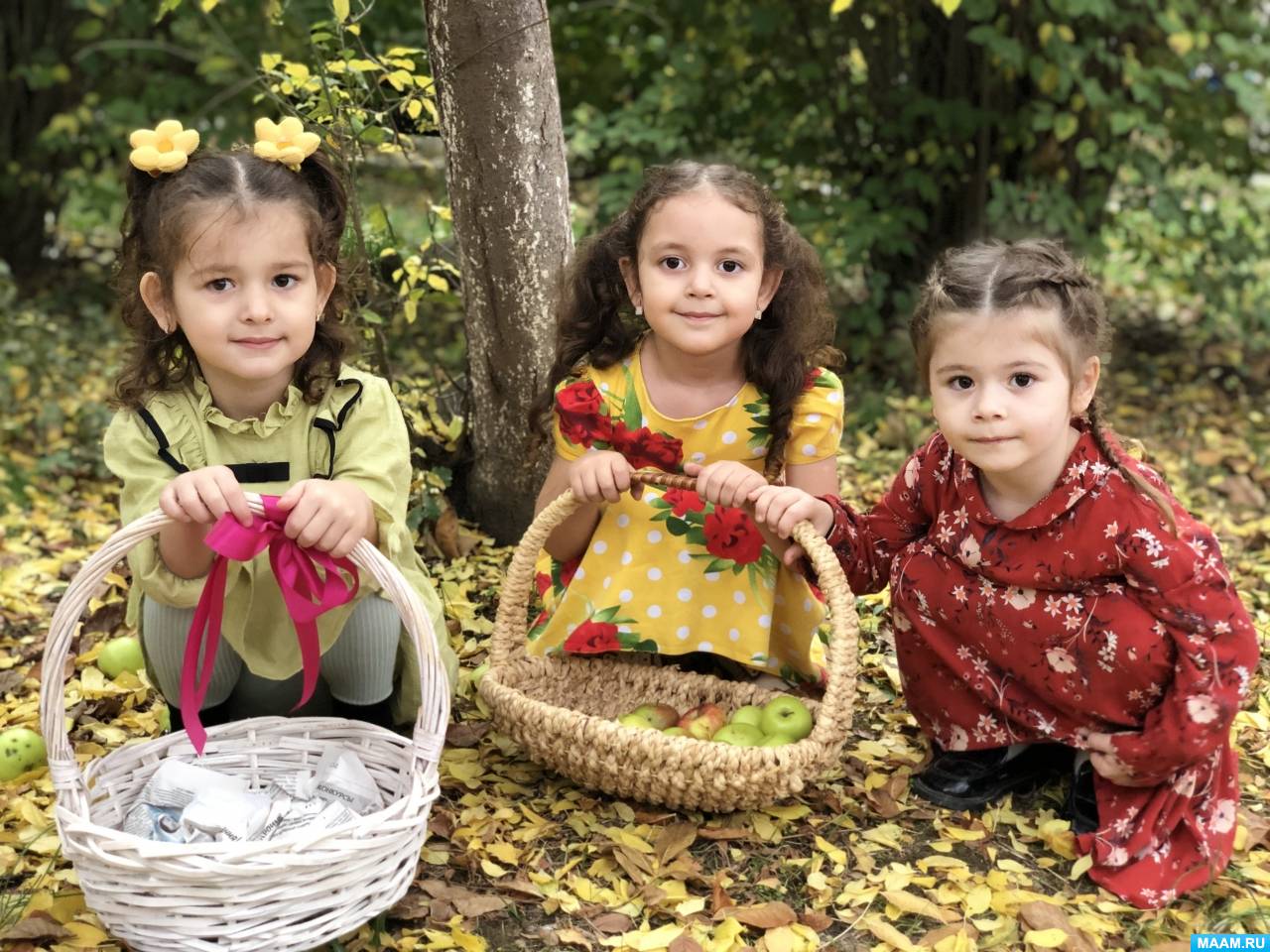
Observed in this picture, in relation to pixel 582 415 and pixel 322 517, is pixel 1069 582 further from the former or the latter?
pixel 322 517

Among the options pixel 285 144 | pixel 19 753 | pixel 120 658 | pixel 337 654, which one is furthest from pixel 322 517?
pixel 120 658

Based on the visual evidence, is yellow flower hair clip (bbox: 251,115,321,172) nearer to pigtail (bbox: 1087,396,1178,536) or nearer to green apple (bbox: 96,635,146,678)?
green apple (bbox: 96,635,146,678)

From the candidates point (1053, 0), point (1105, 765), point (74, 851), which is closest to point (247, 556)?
point (74, 851)

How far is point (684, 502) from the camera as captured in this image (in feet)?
9.21

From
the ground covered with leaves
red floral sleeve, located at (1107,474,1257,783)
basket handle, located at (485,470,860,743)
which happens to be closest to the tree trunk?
the ground covered with leaves

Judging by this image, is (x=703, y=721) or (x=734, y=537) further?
(x=734, y=537)

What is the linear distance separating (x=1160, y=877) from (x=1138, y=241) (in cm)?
371

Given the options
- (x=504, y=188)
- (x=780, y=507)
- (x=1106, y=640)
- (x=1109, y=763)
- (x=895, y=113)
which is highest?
(x=895, y=113)

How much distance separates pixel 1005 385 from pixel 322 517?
1.17 meters

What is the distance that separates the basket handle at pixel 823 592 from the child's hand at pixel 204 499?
661 mm

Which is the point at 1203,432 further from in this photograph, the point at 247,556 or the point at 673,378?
the point at 247,556

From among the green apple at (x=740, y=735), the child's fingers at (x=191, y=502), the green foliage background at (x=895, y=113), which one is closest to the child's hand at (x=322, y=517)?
the child's fingers at (x=191, y=502)

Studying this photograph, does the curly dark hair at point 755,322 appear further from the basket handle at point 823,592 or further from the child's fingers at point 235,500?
the child's fingers at point 235,500

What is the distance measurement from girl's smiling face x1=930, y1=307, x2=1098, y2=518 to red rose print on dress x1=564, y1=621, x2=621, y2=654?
86 cm
